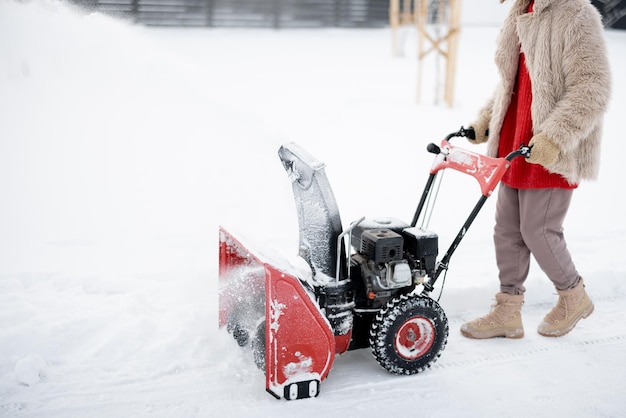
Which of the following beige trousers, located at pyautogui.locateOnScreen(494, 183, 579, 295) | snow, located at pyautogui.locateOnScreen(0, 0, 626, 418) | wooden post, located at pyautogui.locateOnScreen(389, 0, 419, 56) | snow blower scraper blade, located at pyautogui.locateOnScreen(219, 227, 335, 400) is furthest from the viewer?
wooden post, located at pyautogui.locateOnScreen(389, 0, 419, 56)

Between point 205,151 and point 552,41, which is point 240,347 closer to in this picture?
point 552,41

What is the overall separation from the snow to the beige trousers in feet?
1.28

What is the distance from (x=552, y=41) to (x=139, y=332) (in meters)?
2.70

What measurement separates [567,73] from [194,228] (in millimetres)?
3276

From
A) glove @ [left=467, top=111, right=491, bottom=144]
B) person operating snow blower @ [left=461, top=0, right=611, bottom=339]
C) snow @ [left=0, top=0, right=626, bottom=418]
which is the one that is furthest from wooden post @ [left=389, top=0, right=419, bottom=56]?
person operating snow blower @ [left=461, top=0, right=611, bottom=339]

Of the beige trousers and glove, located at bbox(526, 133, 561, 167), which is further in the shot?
the beige trousers

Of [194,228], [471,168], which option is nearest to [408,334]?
[471,168]

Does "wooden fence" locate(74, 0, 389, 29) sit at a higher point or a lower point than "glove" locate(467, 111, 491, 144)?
higher

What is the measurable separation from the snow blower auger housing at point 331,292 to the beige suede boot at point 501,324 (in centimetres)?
55

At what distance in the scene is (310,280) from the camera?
9.70 ft

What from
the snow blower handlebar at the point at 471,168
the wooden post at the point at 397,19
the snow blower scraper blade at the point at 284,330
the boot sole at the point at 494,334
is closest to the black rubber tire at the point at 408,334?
the snow blower handlebar at the point at 471,168

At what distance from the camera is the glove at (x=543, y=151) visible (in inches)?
119

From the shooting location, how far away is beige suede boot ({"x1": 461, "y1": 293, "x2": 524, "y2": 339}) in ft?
11.6

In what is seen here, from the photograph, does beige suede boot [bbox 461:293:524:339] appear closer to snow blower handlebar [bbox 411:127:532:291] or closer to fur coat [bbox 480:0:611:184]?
snow blower handlebar [bbox 411:127:532:291]
